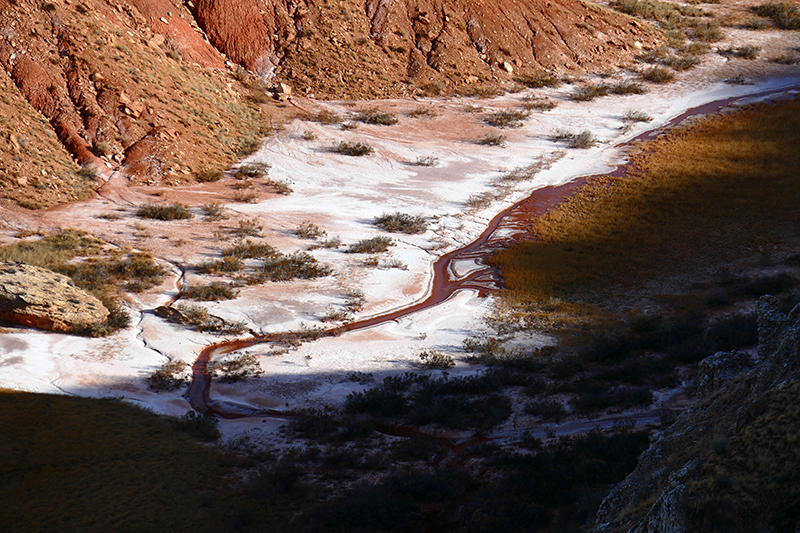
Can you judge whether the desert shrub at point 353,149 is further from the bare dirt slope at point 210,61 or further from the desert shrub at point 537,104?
the desert shrub at point 537,104

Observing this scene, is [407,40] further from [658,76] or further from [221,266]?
[221,266]

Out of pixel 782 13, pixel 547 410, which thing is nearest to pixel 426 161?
pixel 547 410

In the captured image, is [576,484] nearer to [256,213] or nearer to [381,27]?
[256,213]

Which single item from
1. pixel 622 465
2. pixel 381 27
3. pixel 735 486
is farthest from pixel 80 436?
pixel 381 27

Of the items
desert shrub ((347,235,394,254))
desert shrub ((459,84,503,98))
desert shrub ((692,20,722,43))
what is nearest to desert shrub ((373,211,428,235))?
desert shrub ((347,235,394,254))

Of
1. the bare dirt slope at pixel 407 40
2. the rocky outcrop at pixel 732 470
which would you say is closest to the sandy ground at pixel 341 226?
the bare dirt slope at pixel 407 40
